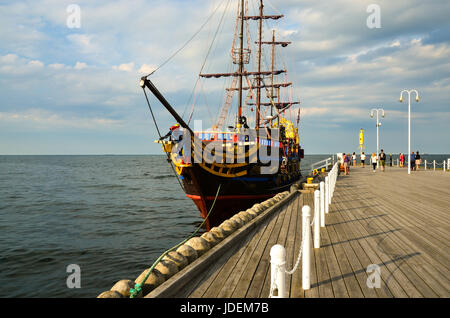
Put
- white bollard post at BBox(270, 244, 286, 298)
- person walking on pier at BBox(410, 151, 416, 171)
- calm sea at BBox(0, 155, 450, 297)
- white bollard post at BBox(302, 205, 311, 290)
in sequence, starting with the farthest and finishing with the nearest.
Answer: person walking on pier at BBox(410, 151, 416, 171) < calm sea at BBox(0, 155, 450, 297) < white bollard post at BBox(302, 205, 311, 290) < white bollard post at BBox(270, 244, 286, 298)

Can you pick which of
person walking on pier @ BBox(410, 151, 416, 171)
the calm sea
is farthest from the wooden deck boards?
person walking on pier @ BBox(410, 151, 416, 171)

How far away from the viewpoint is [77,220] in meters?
22.5

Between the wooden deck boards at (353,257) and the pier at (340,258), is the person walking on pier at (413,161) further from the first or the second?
the pier at (340,258)

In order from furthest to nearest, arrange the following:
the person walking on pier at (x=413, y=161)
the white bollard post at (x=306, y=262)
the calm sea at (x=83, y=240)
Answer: the person walking on pier at (x=413, y=161) < the calm sea at (x=83, y=240) < the white bollard post at (x=306, y=262)

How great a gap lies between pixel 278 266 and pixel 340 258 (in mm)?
3143

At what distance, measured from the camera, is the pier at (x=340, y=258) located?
450 centimetres

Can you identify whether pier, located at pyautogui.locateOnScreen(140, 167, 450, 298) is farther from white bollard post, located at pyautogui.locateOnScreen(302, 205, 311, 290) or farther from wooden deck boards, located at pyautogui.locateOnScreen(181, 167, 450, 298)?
white bollard post, located at pyautogui.locateOnScreen(302, 205, 311, 290)

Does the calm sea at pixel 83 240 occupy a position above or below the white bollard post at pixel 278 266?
below

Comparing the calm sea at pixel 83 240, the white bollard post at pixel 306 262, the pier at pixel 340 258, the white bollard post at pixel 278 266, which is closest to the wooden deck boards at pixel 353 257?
the pier at pixel 340 258

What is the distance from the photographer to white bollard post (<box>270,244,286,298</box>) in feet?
10.8

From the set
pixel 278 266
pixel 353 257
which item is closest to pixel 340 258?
pixel 353 257

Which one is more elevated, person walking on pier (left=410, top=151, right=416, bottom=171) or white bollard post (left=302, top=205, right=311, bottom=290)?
person walking on pier (left=410, top=151, right=416, bottom=171)

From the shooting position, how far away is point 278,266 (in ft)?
11.0
